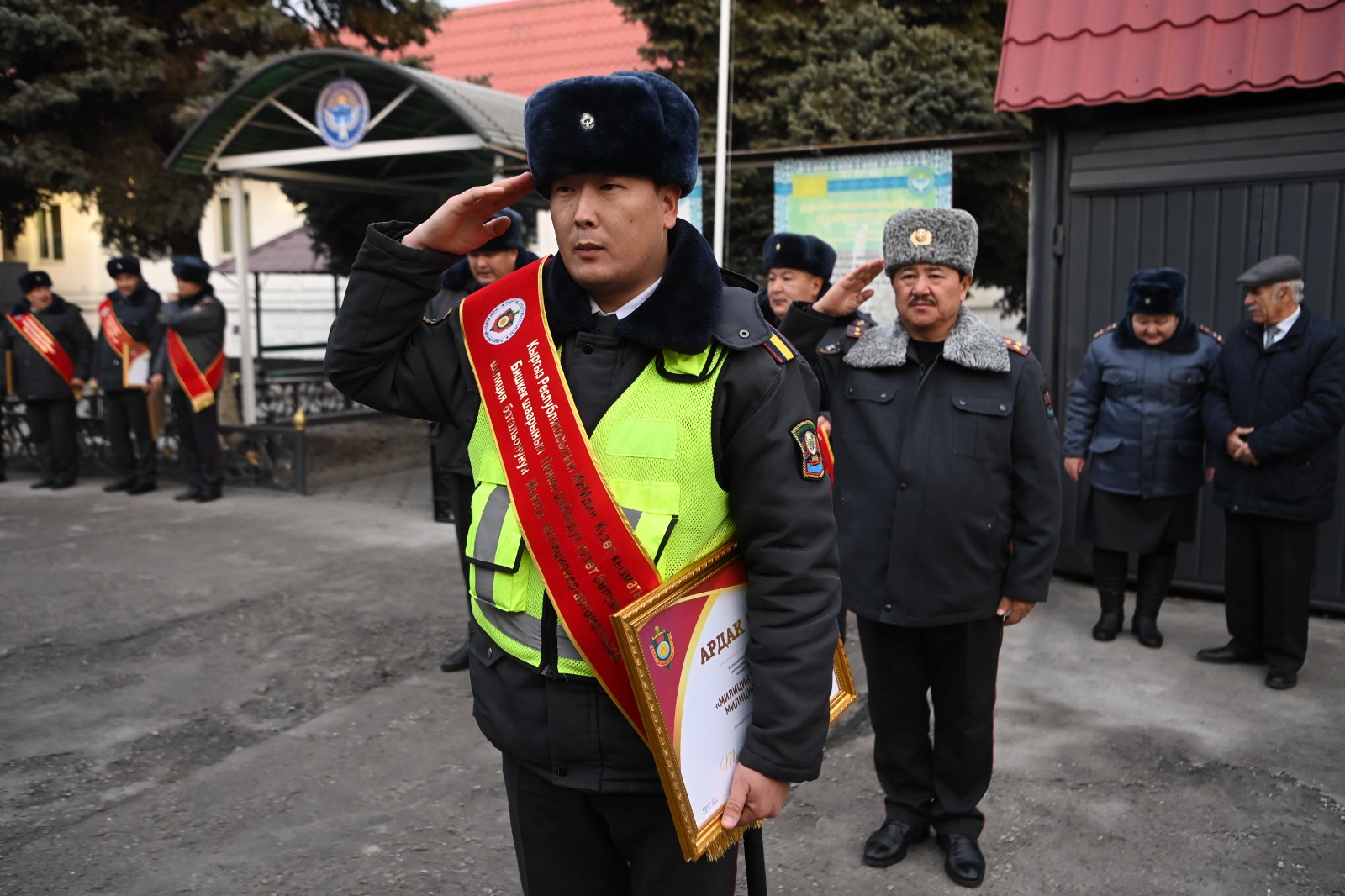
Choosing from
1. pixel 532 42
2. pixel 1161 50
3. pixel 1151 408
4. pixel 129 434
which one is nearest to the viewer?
pixel 1151 408

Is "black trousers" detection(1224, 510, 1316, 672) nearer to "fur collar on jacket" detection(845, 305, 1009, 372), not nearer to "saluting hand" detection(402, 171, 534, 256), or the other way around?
"fur collar on jacket" detection(845, 305, 1009, 372)

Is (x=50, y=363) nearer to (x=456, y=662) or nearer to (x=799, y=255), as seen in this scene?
(x=456, y=662)

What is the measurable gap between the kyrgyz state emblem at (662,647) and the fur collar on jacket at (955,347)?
5.76 ft

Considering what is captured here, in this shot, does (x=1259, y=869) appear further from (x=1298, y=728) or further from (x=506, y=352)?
(x=506, y=352)

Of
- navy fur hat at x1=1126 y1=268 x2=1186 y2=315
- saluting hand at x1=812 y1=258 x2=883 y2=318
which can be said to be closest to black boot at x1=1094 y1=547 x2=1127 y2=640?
navy fur hat at x1=1126 y1=268 x2=1186 y2=315

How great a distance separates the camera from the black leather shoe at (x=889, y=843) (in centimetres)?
345

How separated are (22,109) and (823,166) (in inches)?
319

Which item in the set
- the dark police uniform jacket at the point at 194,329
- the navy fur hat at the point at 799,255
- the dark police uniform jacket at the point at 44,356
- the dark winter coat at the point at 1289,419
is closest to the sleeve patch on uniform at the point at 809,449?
the navy fur hat at the point at 799,255

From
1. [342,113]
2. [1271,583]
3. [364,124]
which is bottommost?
[1271,583]

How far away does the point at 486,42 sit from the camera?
68.1 feet

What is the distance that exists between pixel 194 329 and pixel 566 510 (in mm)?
8374

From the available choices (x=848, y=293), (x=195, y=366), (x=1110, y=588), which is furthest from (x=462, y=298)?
(x=195, y=366)

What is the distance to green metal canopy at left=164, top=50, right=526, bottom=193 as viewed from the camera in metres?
8.48

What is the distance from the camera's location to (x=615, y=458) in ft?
6.17
